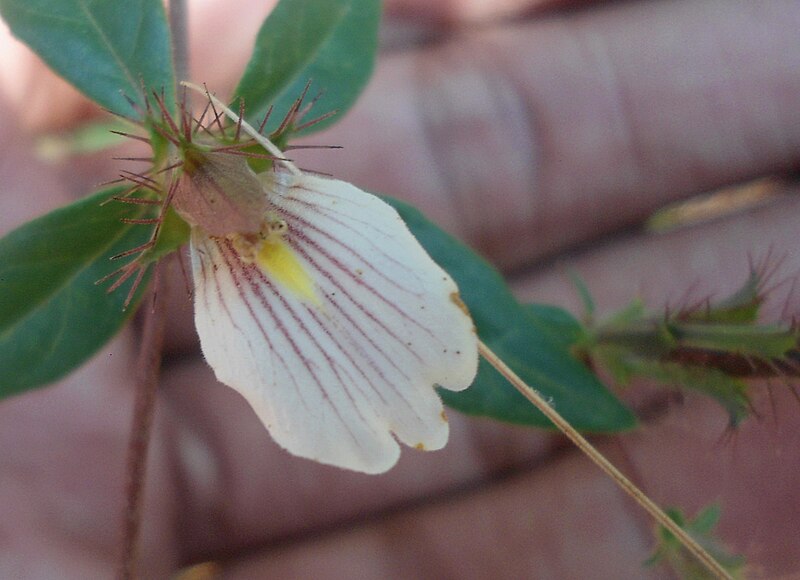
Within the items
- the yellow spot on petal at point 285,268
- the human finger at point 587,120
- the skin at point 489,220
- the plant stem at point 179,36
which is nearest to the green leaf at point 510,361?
the yellow spot on petal at point 285,268

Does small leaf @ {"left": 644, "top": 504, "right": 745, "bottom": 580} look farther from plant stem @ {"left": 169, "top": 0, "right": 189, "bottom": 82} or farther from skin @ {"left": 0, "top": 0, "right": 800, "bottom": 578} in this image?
plant stem @ {"left": 169, "top": 0, "right": 189, "bottom": 82}

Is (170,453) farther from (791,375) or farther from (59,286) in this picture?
(791,375)

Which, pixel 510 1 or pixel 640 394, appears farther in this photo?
pixel 510 1

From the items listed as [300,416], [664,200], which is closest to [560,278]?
[664,200]

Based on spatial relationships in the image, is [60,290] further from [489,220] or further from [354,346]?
[489,220]

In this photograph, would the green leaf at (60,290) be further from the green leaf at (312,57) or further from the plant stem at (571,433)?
the plant stem at (571,433)

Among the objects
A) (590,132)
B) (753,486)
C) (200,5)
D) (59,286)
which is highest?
(200,5)

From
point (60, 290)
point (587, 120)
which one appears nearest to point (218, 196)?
point (60, 290)
